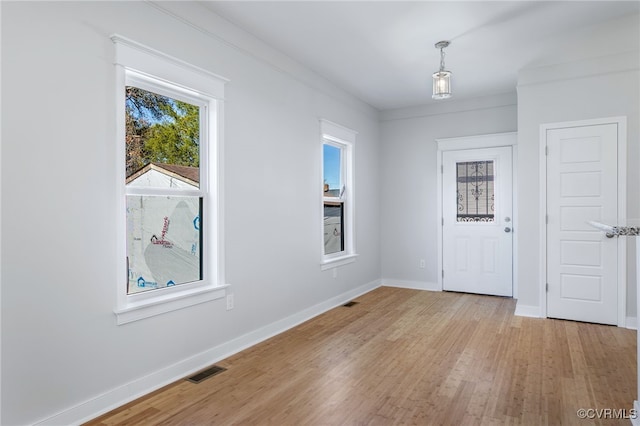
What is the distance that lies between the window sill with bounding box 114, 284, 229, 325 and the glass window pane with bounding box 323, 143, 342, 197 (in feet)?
7.39

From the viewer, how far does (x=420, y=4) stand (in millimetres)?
2980

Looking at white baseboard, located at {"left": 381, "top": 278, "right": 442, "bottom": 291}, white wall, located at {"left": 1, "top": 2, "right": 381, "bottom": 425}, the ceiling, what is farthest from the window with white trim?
white wall, located at {"left": 1, "top": 2, "right": 381, "bottom": 425}

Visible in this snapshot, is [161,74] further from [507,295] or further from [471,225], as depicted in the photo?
[507,295]

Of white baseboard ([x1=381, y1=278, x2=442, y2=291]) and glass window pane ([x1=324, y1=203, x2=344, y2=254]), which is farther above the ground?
glass window pane ([x1=324, y1=203, x2=344, y2=254])

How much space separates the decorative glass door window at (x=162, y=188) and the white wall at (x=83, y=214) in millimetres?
224

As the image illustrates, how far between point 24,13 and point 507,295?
18.5 feet

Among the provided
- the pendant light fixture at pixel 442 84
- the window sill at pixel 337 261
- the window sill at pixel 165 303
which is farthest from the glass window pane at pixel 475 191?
the window sill at pixel 165 303

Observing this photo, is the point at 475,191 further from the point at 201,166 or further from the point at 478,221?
the point at 201,166

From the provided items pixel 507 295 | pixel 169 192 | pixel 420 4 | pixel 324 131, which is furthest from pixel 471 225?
pixel 169 192

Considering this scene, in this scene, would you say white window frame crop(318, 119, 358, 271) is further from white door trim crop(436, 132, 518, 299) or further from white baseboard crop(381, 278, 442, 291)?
white door trim crop(436, 132, 518, 299)

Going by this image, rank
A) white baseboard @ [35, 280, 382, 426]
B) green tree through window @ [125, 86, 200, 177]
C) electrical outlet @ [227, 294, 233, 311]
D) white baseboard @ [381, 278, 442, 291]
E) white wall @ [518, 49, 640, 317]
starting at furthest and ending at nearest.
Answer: white baseboard @ [381, 278, 442, 291] < white wall @ [518, 49, 640, 317] < electrical outlet @ [227, 294, 233, 311] < green tree through window @ [125, 86, 200, 177] < white baseboard @ [35, 280, 382, 426]

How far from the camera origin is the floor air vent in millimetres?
2726

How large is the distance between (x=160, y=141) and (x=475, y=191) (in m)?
4.36

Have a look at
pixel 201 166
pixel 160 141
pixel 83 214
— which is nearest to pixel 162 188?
pixel 160 141
